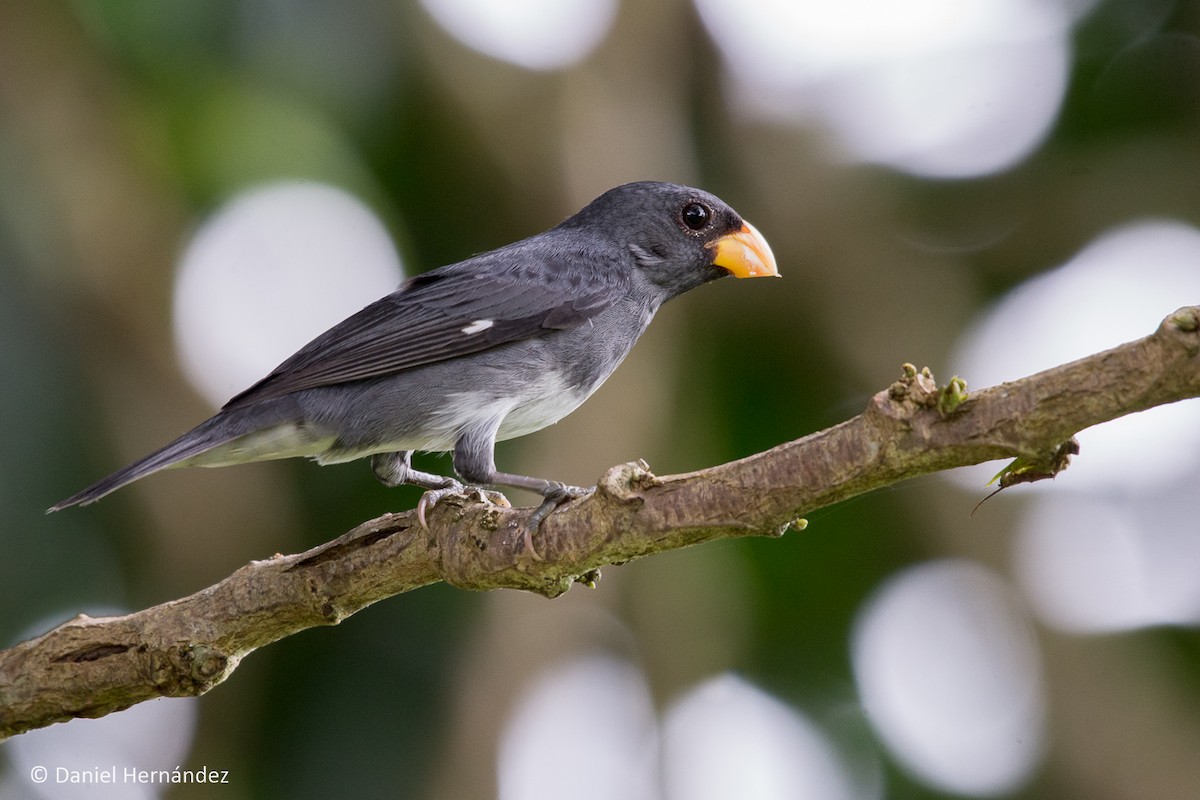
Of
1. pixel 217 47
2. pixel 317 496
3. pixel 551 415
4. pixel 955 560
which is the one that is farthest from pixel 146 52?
pixel 955 560

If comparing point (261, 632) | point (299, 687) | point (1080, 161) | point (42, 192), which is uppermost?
point (42, 192)

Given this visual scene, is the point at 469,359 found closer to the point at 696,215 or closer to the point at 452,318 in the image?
the point at 452,318

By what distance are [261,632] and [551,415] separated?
1480 mm

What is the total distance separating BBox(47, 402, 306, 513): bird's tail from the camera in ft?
13.6

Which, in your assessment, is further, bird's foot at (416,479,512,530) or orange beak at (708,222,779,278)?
orange beak at (708,222,779,278)

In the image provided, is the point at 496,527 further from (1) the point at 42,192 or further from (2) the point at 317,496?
(1) the point at 42,192

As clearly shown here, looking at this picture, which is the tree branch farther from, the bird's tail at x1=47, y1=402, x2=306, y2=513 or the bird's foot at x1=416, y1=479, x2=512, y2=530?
the bird's tail at x1=47, y1=402, x2=306, y2=513

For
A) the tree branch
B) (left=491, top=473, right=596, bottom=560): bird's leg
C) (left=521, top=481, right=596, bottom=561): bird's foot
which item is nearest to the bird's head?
(left=491, top=473, right=596, bottom=560): bird's leg

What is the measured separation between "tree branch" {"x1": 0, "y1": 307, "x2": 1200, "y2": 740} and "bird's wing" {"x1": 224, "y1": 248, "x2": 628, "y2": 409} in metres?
1.03

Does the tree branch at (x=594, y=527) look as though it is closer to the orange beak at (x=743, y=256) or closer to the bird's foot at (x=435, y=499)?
the bird's foot at (x=435, y=499)

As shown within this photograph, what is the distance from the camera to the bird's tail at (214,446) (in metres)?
4.15

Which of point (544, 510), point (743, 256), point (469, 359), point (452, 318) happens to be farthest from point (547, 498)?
point (743, 256)

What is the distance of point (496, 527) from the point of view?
11.8ft

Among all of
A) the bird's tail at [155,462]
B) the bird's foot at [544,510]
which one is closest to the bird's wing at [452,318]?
the bird's tail at [155,462]
